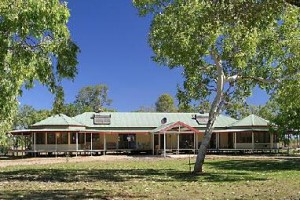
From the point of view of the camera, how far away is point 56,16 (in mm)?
12695

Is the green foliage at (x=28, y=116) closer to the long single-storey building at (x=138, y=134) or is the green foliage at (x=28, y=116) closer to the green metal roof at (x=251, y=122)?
the long single-storey building at (x=138, y=134)

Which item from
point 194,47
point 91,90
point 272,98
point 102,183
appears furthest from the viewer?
→ point 91,90

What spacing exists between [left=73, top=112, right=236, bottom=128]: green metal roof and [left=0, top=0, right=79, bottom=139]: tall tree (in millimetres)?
40559

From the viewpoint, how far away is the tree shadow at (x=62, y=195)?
14.6m

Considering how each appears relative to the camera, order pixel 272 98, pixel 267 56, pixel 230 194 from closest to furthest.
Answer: pixel 230 194
pixel 267 56
pixel 272 98

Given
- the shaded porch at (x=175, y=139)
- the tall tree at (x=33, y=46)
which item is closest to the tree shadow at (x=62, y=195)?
the tall tree at (x=33, y=46)

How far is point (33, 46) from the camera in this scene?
1390 cm

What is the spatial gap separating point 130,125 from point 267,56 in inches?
1358

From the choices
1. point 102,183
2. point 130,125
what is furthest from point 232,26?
point 130,125

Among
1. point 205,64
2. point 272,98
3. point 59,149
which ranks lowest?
point 59,149

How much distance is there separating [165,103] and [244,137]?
4993cm

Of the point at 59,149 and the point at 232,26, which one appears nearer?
the point at 232,26

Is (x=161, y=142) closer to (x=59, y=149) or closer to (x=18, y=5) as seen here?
(x=59, y=149)

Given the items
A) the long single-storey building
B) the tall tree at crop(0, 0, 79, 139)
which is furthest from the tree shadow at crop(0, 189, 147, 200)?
the long single-storey building
